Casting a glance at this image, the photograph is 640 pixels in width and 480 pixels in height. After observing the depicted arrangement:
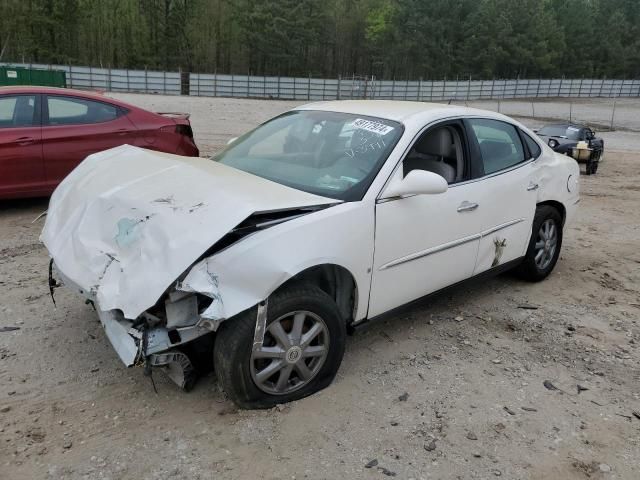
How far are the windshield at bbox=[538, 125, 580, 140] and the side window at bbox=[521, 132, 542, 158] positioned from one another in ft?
31.9

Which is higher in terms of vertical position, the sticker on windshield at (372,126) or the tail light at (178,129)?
the sticker on windshield at (372,126)

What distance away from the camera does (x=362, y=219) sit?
3.26m

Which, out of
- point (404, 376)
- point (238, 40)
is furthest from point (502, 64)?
point (404, 376)

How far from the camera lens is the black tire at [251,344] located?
2812mm

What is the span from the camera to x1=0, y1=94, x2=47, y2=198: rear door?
6.22 meters

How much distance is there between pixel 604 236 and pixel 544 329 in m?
3.41

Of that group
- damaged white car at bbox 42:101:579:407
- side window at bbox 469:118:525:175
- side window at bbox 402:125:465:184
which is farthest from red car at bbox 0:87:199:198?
side window at bbox 469:118:525:175

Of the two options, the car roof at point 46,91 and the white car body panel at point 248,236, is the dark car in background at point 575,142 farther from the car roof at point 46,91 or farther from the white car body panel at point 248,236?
the car roof at point 46,91

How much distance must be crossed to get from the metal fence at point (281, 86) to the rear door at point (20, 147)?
129 feet

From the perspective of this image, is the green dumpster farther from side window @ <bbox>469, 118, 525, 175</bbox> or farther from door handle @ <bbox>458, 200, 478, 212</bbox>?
door handle @ <bbox>458, 200, 478, 212</bbox>

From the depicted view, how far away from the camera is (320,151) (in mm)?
3863

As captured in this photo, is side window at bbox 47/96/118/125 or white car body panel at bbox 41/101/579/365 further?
side window at bbox 47/96/118/125

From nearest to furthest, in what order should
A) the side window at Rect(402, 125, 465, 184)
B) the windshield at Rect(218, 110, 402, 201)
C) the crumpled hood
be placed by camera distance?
the crumpled hood, the windshield at Rect(218, 110, 402, 201), the side window at Rect(402, 125, 465, 184)

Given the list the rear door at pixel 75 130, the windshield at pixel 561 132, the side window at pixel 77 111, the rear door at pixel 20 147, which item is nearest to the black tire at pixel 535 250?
the rear door at pixel 75 130
